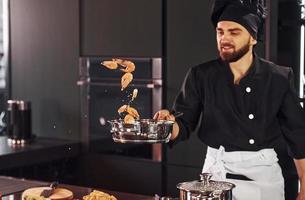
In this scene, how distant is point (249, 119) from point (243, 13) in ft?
1.35

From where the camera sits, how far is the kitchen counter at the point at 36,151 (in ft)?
11.8

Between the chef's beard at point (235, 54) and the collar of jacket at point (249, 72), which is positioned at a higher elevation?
the chef's beard at point (235, 54)

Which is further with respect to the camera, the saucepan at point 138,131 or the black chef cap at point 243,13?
the black chef cap at point 243,13

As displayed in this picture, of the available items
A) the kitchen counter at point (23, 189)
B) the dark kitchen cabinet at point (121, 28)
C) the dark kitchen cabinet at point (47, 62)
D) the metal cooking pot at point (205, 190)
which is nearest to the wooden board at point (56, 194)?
the kitchen counter at point (23, 189)

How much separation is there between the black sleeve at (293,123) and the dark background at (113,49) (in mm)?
869

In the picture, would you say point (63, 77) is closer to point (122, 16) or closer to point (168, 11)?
point (122, 16)

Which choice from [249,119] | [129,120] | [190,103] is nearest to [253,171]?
[249,119]

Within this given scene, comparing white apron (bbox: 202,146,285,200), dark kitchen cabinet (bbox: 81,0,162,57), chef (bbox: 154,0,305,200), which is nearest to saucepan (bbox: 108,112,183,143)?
chef (bbox: 154,0,305,200)

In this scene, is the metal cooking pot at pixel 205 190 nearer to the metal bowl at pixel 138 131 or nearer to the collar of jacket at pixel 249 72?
the metal bowl at pixel 138 131

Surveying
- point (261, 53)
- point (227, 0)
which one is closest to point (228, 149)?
point (227, 0)

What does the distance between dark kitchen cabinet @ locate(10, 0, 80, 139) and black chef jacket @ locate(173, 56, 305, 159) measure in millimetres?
1748

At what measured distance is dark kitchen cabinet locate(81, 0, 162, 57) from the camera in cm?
368

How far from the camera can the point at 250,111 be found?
240 centimetres

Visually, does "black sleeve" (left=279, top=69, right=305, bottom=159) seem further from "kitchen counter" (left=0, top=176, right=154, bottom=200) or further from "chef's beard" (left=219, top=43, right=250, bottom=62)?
"kitchen counter" (left=0, top=176, right=154, bottom=200)
